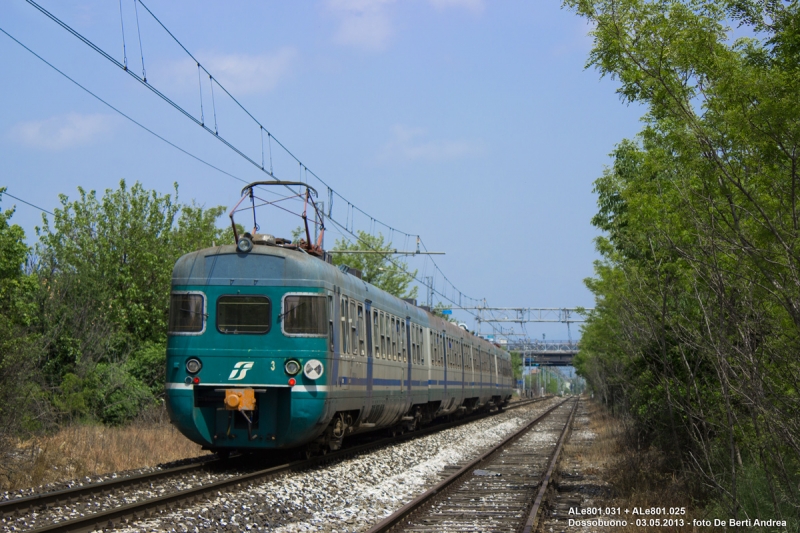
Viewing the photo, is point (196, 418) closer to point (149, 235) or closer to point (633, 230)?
point (633, 230)

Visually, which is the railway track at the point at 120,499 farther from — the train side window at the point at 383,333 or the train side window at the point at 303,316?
the train side window at the point at 383,333

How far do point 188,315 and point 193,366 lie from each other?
806 millimetres

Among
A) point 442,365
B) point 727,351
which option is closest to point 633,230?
point 727,351

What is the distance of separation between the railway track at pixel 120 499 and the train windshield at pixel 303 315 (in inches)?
79.1

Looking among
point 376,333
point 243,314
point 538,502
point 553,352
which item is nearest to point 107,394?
point 376,333

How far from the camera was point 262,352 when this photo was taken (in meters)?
13.5

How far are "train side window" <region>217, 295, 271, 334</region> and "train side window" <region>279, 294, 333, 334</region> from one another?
29 centimetres

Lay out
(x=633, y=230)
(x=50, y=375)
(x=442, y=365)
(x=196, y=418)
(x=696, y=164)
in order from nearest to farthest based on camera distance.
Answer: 1. (x=696, y=164)
2. (x=196, y=418)
3. (x=633, y=230)
4. (x=50, y=375)
5. (x=442, y=365)

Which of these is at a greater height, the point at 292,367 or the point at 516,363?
the point at 516,363

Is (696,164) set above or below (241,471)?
above

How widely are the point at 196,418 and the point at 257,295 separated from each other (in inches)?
78.5

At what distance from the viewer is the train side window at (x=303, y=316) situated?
13.6 meters

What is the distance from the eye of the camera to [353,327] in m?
15.6

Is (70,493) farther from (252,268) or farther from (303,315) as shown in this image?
(252,268)
